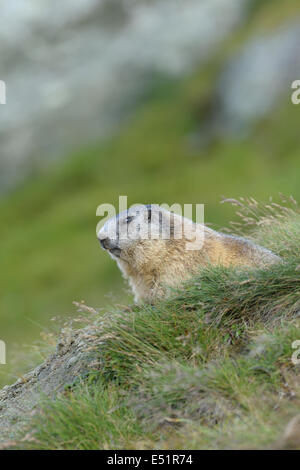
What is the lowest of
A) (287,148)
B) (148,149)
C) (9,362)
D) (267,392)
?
(267,392)

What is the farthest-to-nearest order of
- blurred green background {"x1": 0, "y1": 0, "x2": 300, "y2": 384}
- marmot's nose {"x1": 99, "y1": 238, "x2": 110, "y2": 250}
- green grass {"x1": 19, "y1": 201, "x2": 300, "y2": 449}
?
blurred green background {"x1": 0, "y1": 0, "x2": 300, "y2": 384}
marmot's nose {"x1": 99, "y1": 238, "x2": 110, "y2": 250}
green grass {"x1": 19, "y1": 201, "x2": 300, "y2": 449}

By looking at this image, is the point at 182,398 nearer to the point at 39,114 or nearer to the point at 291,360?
the point at 291,360

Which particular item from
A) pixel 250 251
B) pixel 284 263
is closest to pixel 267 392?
pixel 284 263

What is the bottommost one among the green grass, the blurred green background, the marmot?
the green grass

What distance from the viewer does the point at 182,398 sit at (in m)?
6.84

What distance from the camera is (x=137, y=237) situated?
9.23 m

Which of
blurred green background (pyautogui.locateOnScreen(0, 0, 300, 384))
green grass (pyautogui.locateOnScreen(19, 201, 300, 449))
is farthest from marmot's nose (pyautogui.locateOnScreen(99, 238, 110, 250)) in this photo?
blurred green background (pyautogui.locateOnScreen(0, 0, 300, 384))

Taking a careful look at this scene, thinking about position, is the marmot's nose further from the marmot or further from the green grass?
the green grass

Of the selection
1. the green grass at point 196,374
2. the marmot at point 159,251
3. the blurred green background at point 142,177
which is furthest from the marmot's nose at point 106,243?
the blurred green background at point 142,177

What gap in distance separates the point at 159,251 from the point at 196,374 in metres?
2.66

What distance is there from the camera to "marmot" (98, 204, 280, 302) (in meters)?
9.11

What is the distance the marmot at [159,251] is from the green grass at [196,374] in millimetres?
733

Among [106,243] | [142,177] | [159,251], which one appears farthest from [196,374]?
[142,177]

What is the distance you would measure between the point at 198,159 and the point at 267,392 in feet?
152
